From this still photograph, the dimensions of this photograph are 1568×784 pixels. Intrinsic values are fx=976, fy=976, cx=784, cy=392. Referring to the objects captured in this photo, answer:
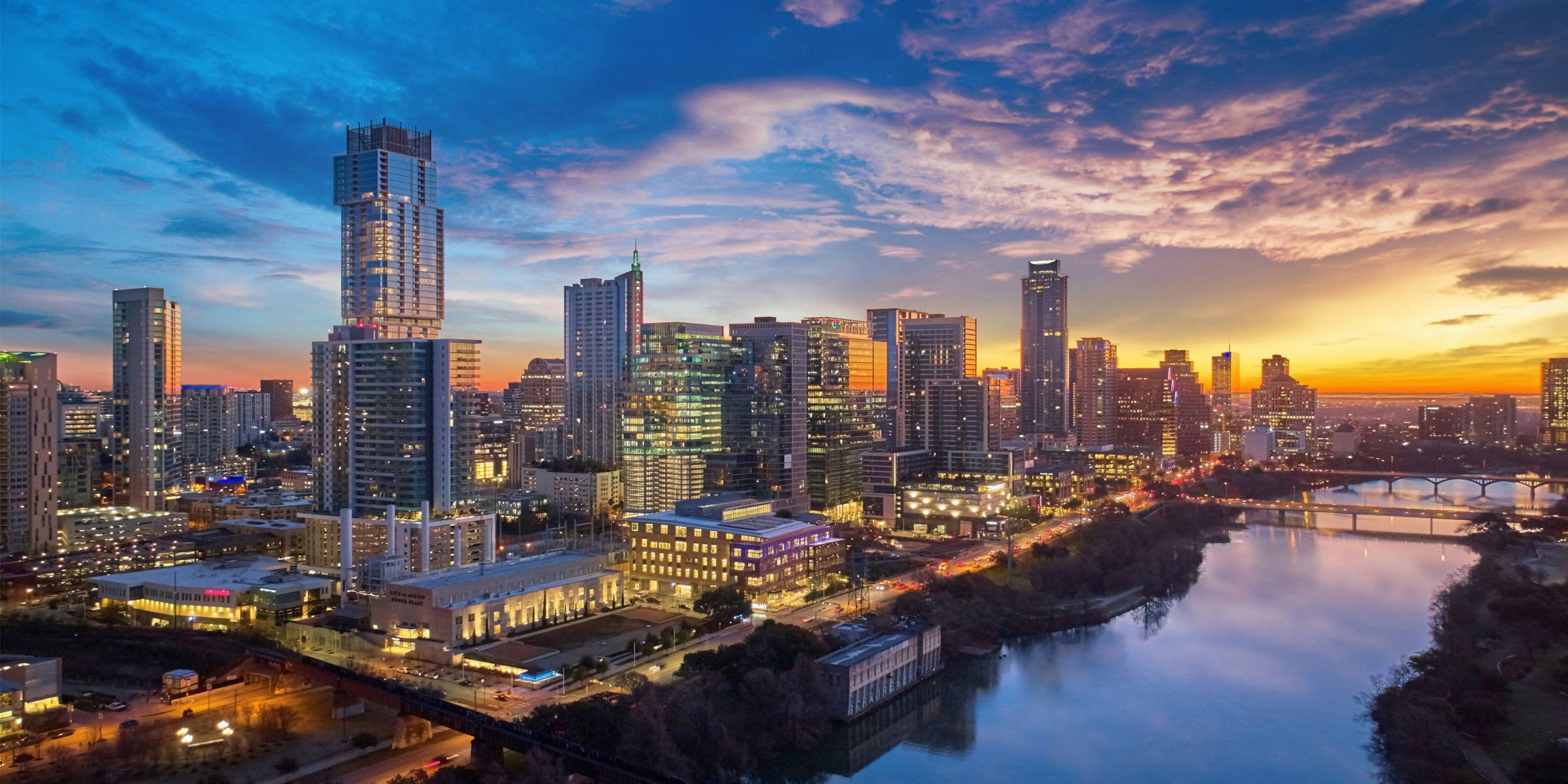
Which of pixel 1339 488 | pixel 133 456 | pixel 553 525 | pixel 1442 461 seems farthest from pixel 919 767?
pixel 1442 461

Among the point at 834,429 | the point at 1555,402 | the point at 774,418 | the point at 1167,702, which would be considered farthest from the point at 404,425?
the point at 1555,402

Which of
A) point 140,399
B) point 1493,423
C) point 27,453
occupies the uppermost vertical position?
point 140,399

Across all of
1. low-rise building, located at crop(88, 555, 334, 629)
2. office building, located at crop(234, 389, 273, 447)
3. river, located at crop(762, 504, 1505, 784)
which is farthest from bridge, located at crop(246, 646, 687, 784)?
office building, located at crop(234, 389, 273, 447)

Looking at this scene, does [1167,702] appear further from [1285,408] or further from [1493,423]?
[1285,408]

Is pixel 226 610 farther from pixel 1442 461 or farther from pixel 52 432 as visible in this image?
pixel 1442 461

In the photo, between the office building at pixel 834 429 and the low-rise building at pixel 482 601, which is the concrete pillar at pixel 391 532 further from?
the office building at pixel 834 429

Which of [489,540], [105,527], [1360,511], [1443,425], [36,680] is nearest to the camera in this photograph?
[36,680]

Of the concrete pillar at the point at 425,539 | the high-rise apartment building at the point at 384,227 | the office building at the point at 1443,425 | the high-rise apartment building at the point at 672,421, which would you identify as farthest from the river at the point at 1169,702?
the office building at the point at 1443,425
